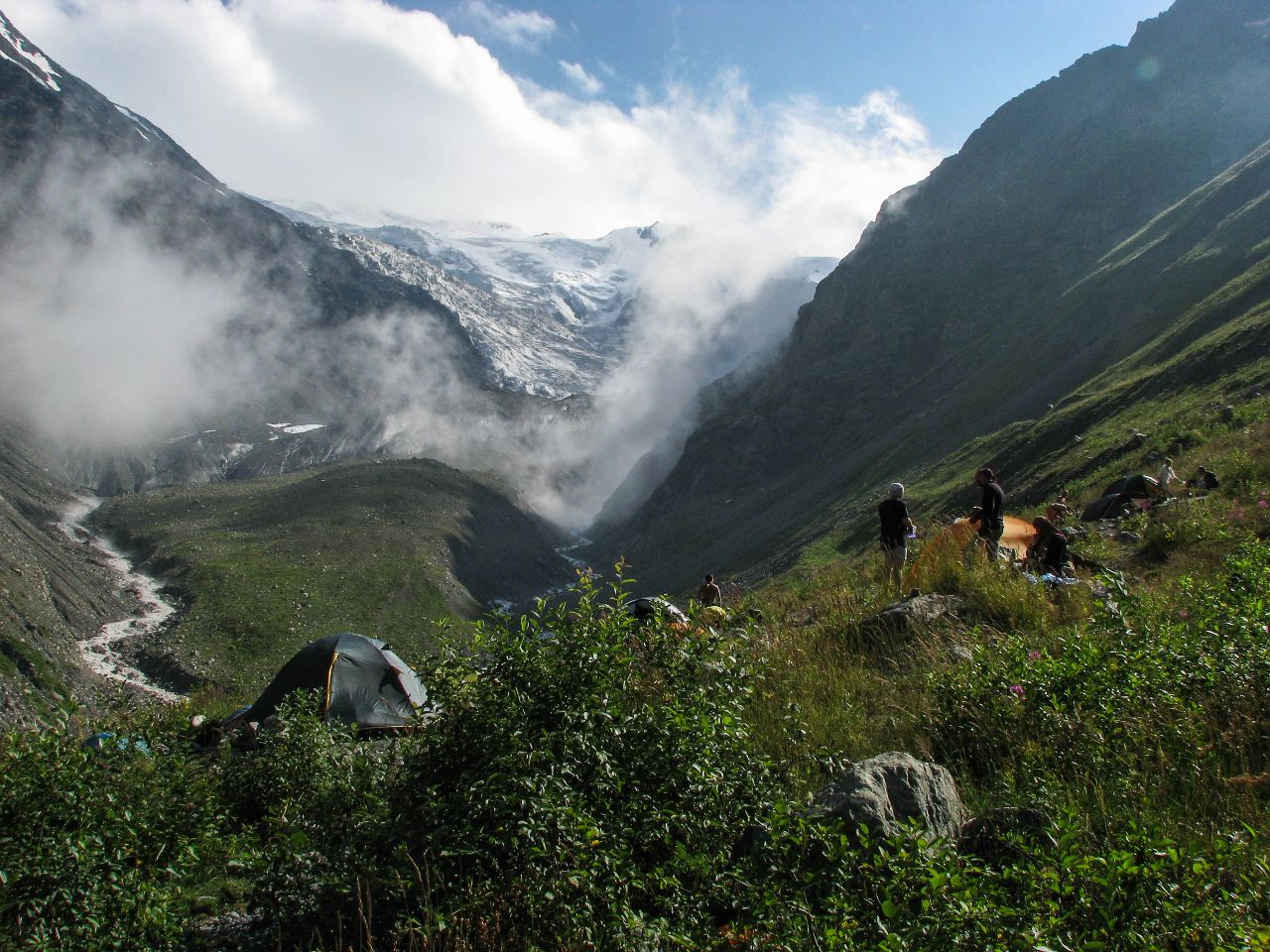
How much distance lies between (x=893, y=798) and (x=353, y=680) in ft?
59.9

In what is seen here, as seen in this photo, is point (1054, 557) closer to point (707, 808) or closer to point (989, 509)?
point (989, 509)

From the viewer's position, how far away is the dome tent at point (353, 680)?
756 inches

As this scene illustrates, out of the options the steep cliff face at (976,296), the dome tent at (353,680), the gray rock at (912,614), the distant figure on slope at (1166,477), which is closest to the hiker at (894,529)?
the gray rock at (912,614)

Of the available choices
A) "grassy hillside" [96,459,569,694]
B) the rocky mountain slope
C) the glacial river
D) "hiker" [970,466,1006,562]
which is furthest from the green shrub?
"grassy hillside" [96,459,569,694]

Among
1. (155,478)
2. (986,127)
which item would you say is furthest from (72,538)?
(986,127)

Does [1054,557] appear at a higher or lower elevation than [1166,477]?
lower

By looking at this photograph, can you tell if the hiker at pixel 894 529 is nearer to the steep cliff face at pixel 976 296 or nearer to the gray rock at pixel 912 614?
the gray rock at pixel 912 614

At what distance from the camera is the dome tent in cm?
1920

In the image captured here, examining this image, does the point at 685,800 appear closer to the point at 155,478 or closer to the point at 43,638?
the point at 43,638

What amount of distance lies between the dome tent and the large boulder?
1598 cm

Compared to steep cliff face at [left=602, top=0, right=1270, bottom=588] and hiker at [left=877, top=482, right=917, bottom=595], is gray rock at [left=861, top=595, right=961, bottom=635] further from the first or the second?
steep cliff face at [left=602, top=0, right=1270, bottom=588]

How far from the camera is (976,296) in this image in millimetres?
108812

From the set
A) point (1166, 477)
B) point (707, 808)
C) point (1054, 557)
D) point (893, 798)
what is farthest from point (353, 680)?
point (1166, 477)

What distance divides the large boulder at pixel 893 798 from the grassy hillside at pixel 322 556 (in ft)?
188
